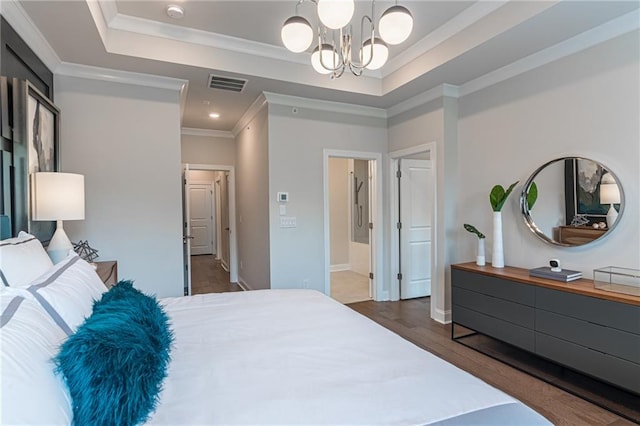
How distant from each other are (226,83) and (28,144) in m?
1.89

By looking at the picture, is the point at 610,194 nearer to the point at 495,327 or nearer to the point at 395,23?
the point at 495,327

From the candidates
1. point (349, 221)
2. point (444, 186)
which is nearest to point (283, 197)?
point (444, 186)

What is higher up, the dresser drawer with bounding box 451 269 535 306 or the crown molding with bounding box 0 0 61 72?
the crown molding with bounding box 0 0 61 72

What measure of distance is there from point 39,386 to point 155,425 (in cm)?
30

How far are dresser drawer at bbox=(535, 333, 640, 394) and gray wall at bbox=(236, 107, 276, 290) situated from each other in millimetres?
2787

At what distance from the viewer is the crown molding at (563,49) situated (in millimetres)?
2418

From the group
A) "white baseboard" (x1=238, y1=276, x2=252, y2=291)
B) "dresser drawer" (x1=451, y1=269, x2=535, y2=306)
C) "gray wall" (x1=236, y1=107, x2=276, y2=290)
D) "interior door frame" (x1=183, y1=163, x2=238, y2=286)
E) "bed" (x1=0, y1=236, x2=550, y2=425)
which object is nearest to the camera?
"bed" (x1=0, y1=236, x2=550, y2=425)

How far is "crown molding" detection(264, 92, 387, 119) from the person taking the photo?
13.1 ft

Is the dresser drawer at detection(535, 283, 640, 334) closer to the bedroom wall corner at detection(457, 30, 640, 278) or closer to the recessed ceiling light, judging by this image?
the bedroom wall corner at detection(457, 30, 640, 278)

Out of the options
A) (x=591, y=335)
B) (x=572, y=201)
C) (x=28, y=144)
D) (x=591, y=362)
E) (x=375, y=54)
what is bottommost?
(x=591, y=362)

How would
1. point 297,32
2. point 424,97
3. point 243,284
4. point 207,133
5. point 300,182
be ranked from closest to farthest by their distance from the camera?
point 297,32, point 424,97, point 300,182, point 243,284, point 207,133

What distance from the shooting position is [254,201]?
4707 millimetres

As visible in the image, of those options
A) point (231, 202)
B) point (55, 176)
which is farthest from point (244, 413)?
point (231, 202)

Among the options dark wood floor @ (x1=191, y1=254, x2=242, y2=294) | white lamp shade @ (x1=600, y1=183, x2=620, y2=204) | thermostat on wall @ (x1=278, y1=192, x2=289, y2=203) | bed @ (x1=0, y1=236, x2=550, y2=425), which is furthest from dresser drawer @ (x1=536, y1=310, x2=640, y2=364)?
dark wood floor @ (x1=191, y1=254, x2=242, y2=294)
